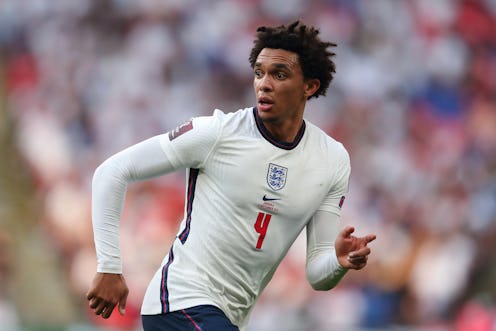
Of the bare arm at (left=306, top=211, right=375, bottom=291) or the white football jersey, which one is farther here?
the bare arm at (left=306, top=211, right=375, bottom=291)

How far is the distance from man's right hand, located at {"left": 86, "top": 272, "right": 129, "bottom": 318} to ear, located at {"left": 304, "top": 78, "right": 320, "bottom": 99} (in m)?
1.27

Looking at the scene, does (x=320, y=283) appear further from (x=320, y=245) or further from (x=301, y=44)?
(x=301, y=44)

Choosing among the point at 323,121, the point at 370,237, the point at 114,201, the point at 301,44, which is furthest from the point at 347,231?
the point at 323,121

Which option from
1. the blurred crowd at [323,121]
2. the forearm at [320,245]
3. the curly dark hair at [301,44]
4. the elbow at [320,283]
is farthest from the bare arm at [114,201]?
the blurred crowd at [323,121]

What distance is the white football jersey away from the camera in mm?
4711

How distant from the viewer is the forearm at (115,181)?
15.4 ft

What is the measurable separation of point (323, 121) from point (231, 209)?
24.9 feet

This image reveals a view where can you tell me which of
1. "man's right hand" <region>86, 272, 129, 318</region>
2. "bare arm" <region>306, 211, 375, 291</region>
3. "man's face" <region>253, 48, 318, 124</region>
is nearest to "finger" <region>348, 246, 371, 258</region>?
"bare arm" <region>306, 211, 375, 291</region>

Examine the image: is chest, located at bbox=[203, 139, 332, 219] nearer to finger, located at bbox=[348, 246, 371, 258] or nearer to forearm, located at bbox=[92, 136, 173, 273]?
forearm, located at bbox=[92, 136, 173, 273]

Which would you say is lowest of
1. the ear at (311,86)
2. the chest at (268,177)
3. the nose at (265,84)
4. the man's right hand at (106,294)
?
the man's right hand at (106,294)

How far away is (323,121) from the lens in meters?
12.3

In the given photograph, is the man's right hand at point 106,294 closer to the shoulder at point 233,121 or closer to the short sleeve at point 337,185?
the shoulder at point 233,121

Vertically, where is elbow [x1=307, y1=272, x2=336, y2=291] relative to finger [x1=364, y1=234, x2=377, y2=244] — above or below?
below

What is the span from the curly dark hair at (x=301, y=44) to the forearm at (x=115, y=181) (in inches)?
28.2
